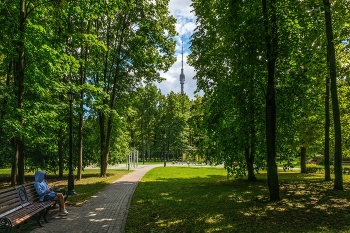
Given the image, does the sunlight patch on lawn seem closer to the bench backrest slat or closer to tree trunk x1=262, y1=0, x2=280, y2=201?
tree trunk x1=262, y1=0, x2=280, y2=201

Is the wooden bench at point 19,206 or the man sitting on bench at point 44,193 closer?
the wooden bench at point 19,206

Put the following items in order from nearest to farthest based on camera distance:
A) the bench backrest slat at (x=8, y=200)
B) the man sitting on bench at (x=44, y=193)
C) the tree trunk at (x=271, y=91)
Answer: the bench backrest slat at (x=8, y=200) < the man sitting on bench at (x=44, y=193) < the tree trunk at (x=271, y=91)

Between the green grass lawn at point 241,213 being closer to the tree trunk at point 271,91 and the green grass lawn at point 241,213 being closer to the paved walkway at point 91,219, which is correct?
the paved walkway at point 91,219

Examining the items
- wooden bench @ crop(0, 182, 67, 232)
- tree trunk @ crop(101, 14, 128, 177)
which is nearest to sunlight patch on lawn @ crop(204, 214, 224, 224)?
wooden bench @ crop(0, 182, 67, 232)

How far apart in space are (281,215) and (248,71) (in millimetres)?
5094

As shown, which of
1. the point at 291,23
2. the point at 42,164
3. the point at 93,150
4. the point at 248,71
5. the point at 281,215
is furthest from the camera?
the point at 93,150

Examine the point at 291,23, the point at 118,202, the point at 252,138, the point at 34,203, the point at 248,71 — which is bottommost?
the point at 118,202

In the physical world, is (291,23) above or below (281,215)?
above

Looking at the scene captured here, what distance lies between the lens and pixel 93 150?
2348cm

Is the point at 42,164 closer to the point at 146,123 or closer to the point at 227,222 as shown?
the point at 227,222

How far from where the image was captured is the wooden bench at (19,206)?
226 inches

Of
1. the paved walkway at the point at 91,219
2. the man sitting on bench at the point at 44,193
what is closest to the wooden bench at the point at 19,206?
the man sitting on bench at the point at 44,193

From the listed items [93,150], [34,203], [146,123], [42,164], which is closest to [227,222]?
[34,203]

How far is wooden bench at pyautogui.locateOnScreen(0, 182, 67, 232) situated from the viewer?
226 inches
